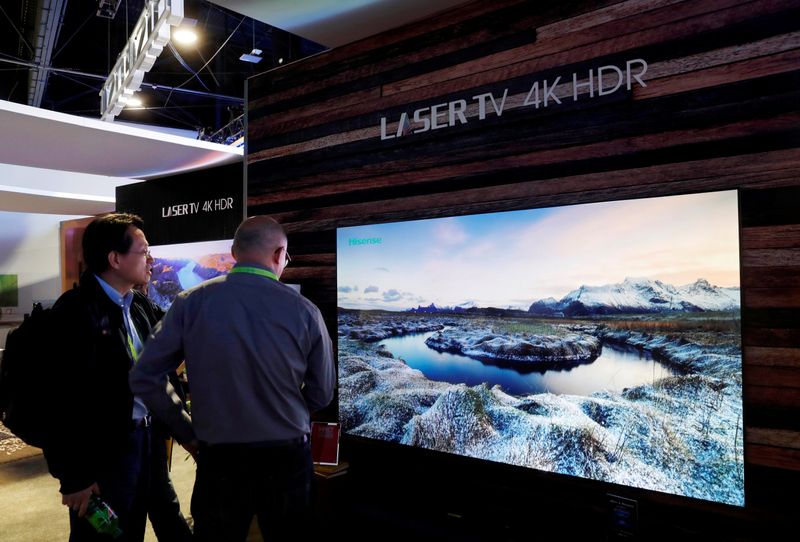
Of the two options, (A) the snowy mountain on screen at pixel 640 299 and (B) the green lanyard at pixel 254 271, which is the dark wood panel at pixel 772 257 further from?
(B) the green lanyard at pixel 254 271

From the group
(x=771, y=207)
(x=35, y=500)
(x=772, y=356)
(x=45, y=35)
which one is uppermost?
(x=45, y=35)

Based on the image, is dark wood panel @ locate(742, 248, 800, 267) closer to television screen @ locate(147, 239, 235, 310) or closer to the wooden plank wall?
the wooden plank wall

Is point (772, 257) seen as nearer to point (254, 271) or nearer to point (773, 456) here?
point (773, 456)

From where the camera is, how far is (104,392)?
2100 millimetres

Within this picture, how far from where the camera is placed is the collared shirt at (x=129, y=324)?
221 cm

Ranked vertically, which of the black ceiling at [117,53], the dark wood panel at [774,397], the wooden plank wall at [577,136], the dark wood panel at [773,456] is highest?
the black ceiling at [117,53]

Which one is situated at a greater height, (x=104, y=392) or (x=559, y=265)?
(x=559, y=265)

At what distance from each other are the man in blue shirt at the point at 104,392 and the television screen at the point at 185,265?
3434 mm

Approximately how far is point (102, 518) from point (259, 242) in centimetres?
105

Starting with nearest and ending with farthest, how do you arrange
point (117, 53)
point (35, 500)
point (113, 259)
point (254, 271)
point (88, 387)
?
1. point (254, 271)
2. point (88, 387)
3. point (113, 259)
4. point (35, 500)
5. point (117, 53)

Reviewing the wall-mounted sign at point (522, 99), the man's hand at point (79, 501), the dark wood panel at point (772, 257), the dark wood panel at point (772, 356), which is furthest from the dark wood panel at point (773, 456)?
the man's hand at point (79, 501)

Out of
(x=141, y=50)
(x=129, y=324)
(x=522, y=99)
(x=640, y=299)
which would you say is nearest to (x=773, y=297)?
(x=640, y=299)

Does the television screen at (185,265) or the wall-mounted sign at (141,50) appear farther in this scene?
the television screen at (185,265)

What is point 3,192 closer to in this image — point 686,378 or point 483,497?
point 483,497
